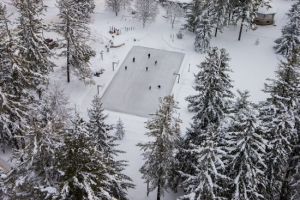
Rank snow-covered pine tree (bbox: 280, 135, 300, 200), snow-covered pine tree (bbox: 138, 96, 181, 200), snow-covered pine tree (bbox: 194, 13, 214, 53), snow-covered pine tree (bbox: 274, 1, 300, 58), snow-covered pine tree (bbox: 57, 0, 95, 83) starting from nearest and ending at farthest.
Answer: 1. snow-covered pine tree (bbox: 138, 96, 181, 200)
2. snow-covered pine tree (bbox: 280, 135, 300, 200)
3. snow-covered pine tree (bbox: 57, 0, 95, 83)
4. snow-covered pine tree (bbox: 274, 1, 300, 58)
5. snow-covered pine tree (bbox: 194, 13, 214, 53)

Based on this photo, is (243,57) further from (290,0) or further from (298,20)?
(290,0)

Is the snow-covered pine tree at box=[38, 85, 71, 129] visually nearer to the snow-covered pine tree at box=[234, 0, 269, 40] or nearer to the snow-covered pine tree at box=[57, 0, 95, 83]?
the snow-covered pine tree at box=[57, 0, 95, 83]

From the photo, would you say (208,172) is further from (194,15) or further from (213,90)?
(194,15)

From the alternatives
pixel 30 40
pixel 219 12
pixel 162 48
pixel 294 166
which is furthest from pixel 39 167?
pixel 219 12

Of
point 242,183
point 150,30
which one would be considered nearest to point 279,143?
point 242,183

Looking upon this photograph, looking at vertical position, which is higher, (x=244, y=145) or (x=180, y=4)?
(x=180, y=4)

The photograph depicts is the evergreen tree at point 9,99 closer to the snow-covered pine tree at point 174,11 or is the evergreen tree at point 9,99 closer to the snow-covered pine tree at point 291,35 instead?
the snow-covered pine tree at point 174,11

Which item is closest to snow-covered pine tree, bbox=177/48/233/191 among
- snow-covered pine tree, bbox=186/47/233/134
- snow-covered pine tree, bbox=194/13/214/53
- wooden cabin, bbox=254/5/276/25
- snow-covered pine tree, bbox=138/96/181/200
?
snow-covered pine tree, bbox=186/47/233/134

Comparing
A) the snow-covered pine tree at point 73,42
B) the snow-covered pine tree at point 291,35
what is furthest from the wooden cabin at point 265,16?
the snow-covered pine tree at point 73,42
